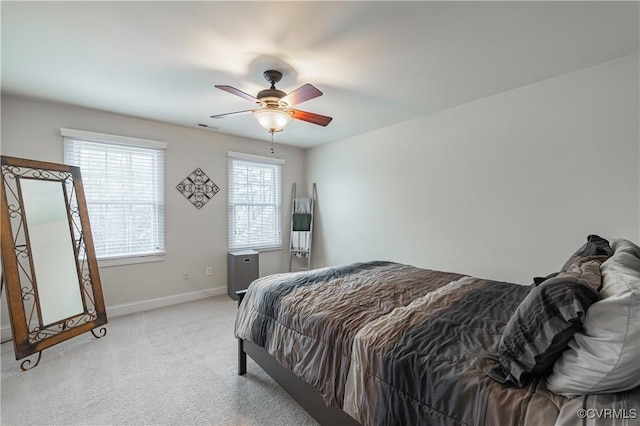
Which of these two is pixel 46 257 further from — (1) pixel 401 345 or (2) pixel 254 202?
(1) pixel 401 345

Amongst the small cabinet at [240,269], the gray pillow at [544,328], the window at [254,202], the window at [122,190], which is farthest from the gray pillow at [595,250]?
the window at [122,190]

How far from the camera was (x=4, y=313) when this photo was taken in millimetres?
2883

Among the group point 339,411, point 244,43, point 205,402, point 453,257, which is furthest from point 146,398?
point 453,257

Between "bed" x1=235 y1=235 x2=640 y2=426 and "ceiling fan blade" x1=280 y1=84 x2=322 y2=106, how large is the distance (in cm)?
145

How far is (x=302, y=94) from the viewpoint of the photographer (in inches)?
84.1

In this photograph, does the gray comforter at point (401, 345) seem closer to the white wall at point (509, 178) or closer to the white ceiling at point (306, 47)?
the white wall at point (509, 178)

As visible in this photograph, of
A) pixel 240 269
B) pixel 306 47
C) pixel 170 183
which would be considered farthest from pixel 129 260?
pixel 306 47

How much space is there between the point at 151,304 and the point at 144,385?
1.79 meters

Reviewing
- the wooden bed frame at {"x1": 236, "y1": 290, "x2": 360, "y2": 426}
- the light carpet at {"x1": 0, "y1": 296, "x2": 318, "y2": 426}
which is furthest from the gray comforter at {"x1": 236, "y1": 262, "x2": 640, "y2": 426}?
the light carpet at {"x1": 0, "y1": 296, "x2": 318, "y2": 426}

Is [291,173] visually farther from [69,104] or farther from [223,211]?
[69,104]

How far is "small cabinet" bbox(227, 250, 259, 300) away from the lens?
4.12 metres

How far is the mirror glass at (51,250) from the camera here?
2592mm

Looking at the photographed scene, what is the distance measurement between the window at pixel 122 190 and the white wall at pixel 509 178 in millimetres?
2795

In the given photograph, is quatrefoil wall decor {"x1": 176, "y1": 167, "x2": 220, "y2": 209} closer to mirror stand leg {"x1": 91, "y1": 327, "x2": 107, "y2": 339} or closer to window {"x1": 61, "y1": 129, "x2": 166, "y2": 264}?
window {"x1": 61, "y1": 129, "x2": 166, "y2": 264}
